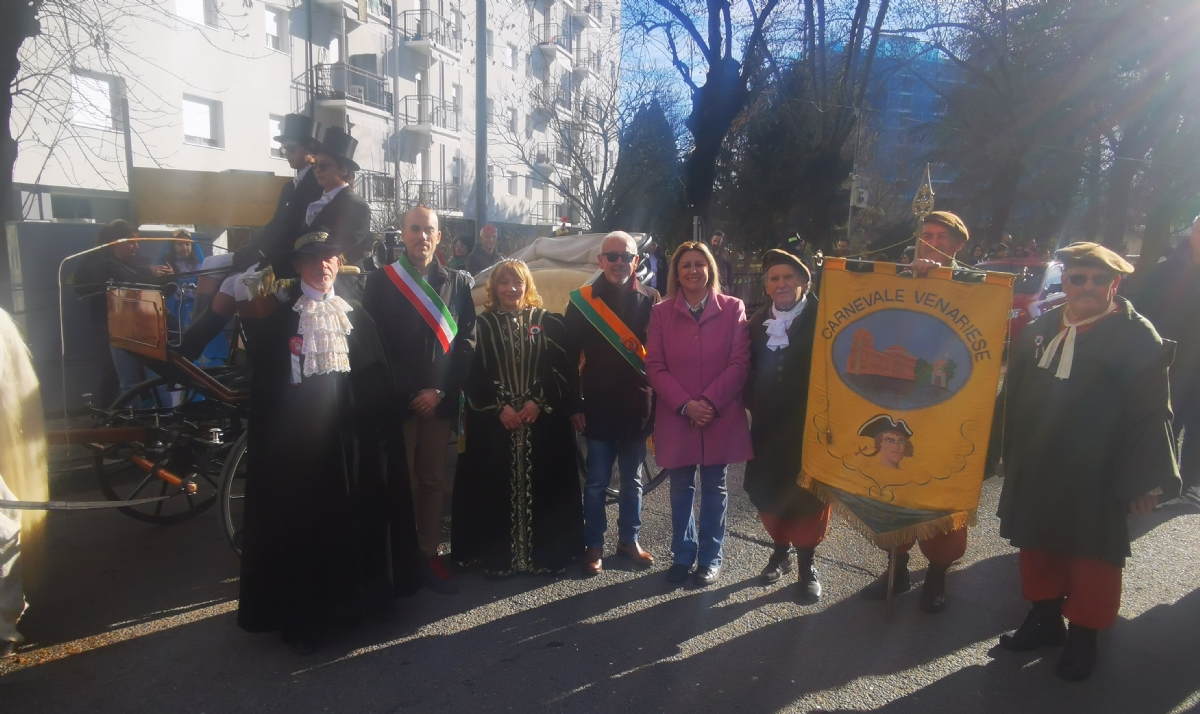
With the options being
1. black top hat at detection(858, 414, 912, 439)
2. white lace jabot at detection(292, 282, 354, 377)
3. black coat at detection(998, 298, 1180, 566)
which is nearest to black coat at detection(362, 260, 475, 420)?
white lace jabot at detection(292, 282, 354, 377)

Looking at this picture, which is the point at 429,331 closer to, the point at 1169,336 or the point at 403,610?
the point at 403,610

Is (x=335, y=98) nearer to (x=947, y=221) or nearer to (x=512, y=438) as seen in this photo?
(x=512, y=438)

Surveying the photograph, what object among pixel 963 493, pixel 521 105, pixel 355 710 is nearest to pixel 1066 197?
pixel 521 105

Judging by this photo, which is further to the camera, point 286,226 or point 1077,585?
point 286,226

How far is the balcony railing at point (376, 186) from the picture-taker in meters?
25.0

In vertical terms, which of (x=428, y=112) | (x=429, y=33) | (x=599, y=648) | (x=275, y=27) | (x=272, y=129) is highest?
(x=429, y=33)

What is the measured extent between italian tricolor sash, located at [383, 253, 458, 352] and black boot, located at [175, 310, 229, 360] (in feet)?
5.09

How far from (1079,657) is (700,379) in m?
2.17

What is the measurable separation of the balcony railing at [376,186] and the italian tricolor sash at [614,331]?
2138 centimetres

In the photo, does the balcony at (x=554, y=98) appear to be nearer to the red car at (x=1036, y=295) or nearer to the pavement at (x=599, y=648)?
the red car at (x=1036, y=295)

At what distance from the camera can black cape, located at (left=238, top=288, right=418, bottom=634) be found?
148 inches

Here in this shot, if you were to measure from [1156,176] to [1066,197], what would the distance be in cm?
812

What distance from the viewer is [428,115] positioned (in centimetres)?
2953

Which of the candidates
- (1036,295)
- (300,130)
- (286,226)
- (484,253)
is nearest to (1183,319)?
(286,226)
